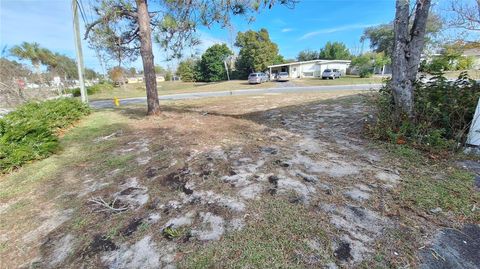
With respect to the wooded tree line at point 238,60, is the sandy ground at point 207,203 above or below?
below

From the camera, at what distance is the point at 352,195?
2.39 metres

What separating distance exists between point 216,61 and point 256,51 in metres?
7.62

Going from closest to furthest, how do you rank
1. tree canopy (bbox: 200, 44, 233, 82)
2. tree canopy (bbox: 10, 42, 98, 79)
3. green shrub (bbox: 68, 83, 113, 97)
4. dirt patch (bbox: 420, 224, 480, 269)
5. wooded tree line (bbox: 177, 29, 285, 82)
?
1. dirt patch (bbox: 420, 224, 480, 269)
2. tree canopy (bbox: 10, 42, 98, 79)
3. green shrub (bbox: 68, 83, 113, 97)
4. wooded tree line (bbox: 177, 29, 285, 82)
5. tree canopy (bbox: 200, 44, 233, 82)

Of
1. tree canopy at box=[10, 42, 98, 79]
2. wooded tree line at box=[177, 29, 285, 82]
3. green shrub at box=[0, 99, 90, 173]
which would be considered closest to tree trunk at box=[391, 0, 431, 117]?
green shrub at box=[0, 99, 90, 173]

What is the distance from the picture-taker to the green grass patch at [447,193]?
6.93ft

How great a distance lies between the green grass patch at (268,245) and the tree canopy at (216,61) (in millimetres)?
37094

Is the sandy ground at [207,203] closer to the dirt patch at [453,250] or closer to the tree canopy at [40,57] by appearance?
the dirt patch at [453,250]

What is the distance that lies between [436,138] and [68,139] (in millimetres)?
7301

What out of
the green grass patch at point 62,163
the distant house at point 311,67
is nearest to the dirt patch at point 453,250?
the green grass patch at point 62,163

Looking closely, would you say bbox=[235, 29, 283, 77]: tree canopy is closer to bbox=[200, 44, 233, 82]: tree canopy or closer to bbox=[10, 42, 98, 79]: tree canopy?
bbox=[200, 44, 233, 82]: tree canopy

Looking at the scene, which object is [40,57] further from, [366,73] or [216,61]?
[366,73]

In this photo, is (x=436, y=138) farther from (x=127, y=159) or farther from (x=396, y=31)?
(x=127, y=159)

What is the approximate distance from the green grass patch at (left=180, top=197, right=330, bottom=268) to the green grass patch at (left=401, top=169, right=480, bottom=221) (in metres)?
1.10

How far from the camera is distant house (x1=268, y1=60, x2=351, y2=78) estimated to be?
3359 cm
